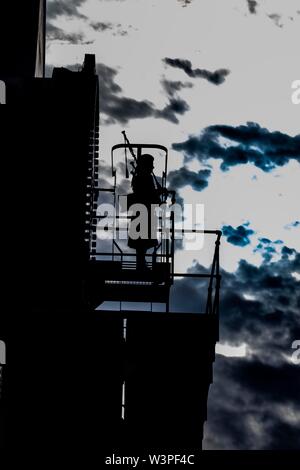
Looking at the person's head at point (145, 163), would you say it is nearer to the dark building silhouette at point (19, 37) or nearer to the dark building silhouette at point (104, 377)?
the dark building silhouette at point (19, 37)

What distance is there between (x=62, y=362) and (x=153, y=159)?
6289mm

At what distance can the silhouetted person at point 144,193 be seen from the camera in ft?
36.6

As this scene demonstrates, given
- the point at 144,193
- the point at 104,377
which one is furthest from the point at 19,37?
the point at 104,377

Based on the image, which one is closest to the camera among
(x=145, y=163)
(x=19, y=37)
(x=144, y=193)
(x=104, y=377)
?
(x=104, y=377)

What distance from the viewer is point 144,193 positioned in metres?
11.7

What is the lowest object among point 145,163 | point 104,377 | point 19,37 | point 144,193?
point 104,377

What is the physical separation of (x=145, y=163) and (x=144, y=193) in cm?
86

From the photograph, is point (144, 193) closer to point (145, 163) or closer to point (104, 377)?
point (145, 163)

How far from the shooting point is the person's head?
39.8 feet

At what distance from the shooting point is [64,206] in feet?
30.5

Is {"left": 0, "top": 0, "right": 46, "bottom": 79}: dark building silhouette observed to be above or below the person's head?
above

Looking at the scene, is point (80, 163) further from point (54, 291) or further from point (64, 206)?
point (54, 291)

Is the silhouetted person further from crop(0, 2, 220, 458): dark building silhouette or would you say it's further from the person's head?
crop(0, 2, 220, 458): dark building silhouette

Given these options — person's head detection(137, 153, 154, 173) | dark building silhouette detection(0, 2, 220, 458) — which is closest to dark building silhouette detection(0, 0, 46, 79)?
person's head detection(137, 153, 154, 173)
